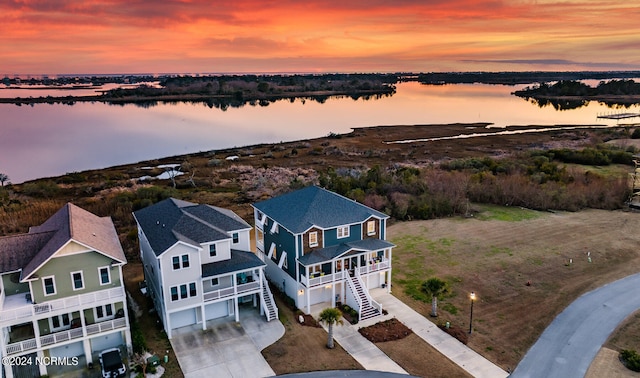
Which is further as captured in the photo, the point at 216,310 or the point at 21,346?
the point at 216,310

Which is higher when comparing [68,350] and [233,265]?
[233,265]

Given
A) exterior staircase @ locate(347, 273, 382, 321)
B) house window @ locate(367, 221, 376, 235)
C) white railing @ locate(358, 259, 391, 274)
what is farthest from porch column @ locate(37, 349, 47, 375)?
house window @ locate(367, 221, 376, 235)

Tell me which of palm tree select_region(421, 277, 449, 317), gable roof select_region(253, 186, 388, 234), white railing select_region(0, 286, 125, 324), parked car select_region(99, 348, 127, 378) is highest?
gable roof select_region(253, 186, 388, 234)

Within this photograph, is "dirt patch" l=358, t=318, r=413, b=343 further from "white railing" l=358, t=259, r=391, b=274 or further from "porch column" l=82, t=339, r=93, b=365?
"porch column" l=82, t=339, r=93, b=365

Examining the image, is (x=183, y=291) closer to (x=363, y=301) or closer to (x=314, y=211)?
(x=314, y=211)

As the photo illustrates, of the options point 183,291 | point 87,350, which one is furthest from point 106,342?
point 183,291

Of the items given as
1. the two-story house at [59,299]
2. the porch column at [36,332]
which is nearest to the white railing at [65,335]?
the two-story house at [59,299]

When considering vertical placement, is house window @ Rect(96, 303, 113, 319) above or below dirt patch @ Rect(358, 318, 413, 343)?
above

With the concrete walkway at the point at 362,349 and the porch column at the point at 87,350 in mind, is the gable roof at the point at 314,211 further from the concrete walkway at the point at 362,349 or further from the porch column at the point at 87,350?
the porch column at the point at 87,350
